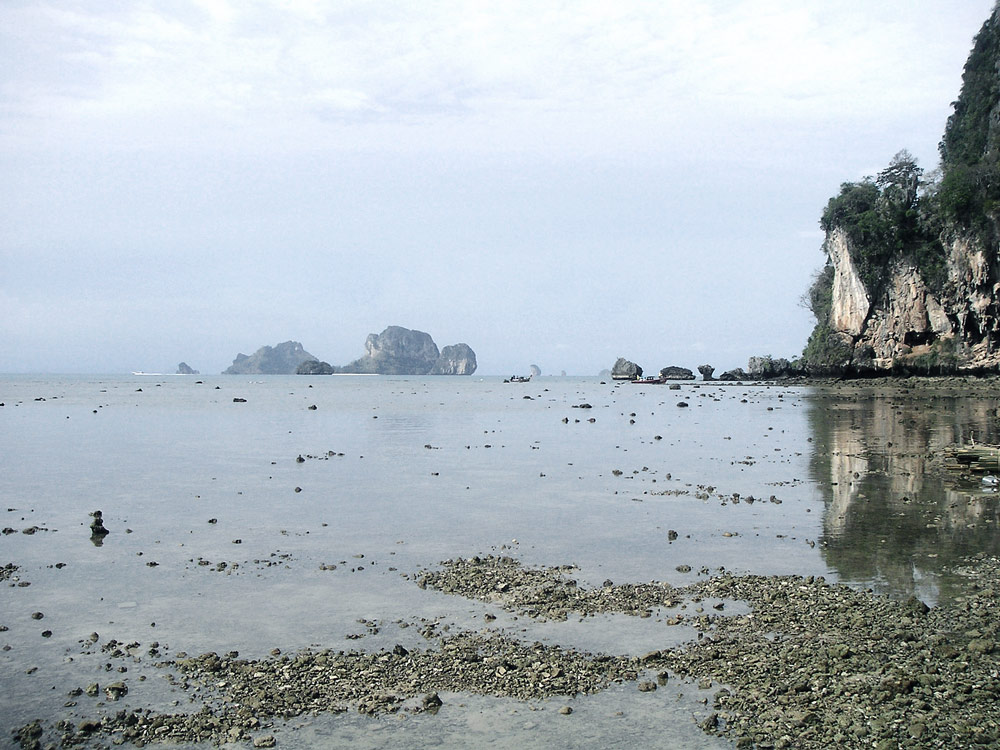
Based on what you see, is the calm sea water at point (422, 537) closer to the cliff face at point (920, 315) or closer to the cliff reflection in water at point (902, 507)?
the cliff reflection in water at point (902, 507)

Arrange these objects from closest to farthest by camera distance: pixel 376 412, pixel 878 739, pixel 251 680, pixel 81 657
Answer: pixel 878 739 → pixel 251 680 → pixel 81 657 → pixel 376 412

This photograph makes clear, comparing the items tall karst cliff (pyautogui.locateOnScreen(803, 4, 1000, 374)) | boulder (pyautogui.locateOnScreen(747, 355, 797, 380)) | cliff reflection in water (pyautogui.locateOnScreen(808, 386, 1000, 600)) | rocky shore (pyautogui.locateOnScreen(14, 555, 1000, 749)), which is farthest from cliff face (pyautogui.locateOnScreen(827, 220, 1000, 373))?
rocky shore (pyautogui.locateOnScreen(14, 555, 1000, 749))

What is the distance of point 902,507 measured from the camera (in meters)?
15.7

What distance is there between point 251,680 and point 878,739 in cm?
544

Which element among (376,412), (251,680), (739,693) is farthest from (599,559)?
(376,412)

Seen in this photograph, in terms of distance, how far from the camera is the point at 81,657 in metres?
8.36

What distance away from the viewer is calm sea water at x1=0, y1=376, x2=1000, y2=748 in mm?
7352

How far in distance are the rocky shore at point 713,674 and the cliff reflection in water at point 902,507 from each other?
1.23 metres

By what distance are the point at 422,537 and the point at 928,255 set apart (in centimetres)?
8972

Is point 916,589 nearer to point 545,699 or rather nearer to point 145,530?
point 545,699

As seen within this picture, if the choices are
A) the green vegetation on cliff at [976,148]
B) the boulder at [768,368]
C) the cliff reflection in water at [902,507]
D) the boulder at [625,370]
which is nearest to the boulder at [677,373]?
the boulder at [625,370]

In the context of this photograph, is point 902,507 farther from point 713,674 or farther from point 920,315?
point 920,315

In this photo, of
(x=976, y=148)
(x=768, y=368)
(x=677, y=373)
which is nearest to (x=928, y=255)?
(x=976, y=148)

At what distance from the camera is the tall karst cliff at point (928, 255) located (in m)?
73.1
